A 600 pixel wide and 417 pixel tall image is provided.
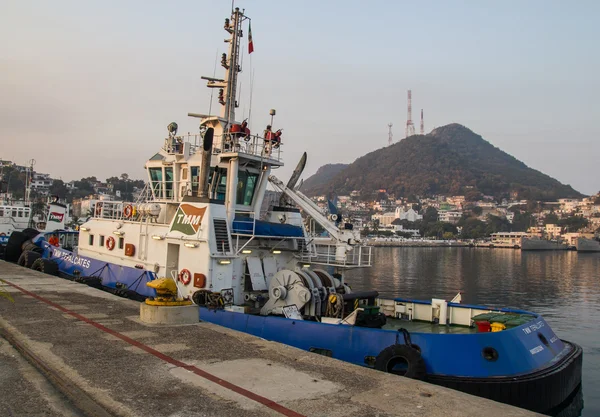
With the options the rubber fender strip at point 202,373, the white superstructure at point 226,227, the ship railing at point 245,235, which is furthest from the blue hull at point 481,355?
the rubber fender strip at point 202,373

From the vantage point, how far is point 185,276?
12.7 metres

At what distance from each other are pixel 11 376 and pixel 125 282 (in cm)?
813

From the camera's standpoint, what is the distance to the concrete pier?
18.4ft

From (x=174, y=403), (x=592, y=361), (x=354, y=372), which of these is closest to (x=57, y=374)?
(x=174, y=403)

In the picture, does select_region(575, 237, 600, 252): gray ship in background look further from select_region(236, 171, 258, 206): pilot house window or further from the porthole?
the porthole

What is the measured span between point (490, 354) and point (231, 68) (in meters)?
11.5

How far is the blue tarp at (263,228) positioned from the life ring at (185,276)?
162 cm

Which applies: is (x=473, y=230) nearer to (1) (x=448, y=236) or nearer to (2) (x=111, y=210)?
(1) (x=448, y=236)

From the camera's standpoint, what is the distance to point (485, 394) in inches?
344

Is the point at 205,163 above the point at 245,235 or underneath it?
above

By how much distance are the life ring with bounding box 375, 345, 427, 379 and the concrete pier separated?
1.85 m

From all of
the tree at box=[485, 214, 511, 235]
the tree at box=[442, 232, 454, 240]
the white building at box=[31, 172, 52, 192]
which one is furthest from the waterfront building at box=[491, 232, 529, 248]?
the white building at box=[31, 172, 52, 192]

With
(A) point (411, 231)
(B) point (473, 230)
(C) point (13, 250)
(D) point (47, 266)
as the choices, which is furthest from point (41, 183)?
(D) point (47, 266)

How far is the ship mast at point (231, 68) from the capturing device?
1579cm
